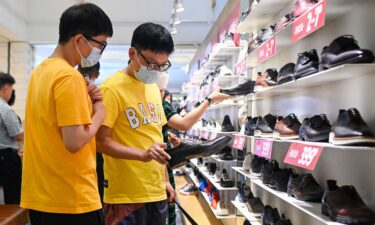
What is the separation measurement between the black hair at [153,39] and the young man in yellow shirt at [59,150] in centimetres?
46

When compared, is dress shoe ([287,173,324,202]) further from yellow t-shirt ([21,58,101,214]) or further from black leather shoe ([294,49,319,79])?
yellow t-shirt ([21,58,101,214])

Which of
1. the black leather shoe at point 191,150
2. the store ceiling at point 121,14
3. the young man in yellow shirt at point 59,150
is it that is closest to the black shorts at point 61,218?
the young man in yellow shirt at point 59,150

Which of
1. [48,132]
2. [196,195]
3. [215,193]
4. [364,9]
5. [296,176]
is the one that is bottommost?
[196,195]

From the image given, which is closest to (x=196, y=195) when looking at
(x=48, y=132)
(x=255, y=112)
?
(x=255, y=112)

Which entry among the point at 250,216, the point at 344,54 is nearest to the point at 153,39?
the point at 344,54

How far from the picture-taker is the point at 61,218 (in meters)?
1.31

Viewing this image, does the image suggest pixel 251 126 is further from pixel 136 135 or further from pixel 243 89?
pixel 136 135

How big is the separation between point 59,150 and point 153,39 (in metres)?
0.71

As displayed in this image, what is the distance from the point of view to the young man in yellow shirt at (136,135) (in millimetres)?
1628

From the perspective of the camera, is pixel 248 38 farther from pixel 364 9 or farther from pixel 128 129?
pixel 128 129

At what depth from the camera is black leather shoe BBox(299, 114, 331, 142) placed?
5.74 feet

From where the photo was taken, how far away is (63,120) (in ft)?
4.15

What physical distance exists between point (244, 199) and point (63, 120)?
218 centimetres

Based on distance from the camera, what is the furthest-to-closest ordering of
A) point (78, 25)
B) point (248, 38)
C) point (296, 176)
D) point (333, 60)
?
point (248, 38)
point (296, 176)
point (333, 60)
point (78, 25)
